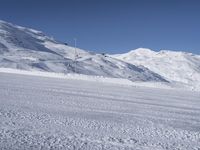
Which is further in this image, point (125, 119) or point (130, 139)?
point (125, 119)

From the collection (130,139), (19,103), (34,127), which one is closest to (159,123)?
(130,139)

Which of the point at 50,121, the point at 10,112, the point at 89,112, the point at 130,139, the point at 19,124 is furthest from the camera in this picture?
the point at 89,112

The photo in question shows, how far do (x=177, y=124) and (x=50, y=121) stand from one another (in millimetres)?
4844

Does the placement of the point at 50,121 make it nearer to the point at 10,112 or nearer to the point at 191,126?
the point at 10,112

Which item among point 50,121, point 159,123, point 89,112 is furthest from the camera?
point 89,112

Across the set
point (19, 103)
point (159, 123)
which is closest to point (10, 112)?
point (19, 103)

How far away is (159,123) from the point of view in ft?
42.3

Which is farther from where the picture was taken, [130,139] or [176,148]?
[130,139]

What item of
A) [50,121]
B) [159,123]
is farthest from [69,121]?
[159,123]

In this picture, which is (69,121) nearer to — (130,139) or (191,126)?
(130,139)

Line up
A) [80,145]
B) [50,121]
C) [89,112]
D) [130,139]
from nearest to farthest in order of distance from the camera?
[80,145]
[130,139]
[50,121]
[89,112]

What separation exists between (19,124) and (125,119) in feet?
14.7

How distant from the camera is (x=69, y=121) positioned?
11.5 metres

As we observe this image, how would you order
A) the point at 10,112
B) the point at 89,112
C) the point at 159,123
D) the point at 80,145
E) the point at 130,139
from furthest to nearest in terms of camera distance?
1. the point at 89,112
2. the point at 159,123
3. the point at 10,112
4. the point at 130,139
5. the point at 80,145
